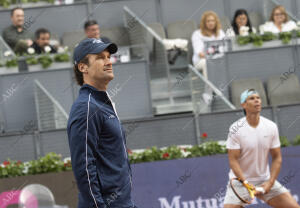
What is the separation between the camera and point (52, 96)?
11.9 meters

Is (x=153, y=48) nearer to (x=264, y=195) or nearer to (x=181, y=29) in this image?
(x=181, y=29)

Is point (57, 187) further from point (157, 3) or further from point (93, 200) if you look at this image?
point (157, 3)

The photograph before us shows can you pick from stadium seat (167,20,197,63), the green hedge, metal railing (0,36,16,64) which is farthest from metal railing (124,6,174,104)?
the green hedge

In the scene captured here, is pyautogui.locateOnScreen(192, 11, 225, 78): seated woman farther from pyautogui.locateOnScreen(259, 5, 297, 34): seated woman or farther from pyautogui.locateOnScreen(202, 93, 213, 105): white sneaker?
pyautogui.locateOnScreen(259, 5, 297, 34): seated woman

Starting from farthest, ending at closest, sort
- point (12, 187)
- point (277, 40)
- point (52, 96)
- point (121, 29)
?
point (121, 29) < point (277, 40) < point (52, 96) < point (12, 187)

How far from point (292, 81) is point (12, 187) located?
5.44m

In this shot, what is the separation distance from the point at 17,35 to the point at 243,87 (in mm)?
4262

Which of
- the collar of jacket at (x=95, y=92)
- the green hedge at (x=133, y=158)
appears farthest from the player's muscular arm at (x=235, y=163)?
the collar of jacket at (x=95, y=92)

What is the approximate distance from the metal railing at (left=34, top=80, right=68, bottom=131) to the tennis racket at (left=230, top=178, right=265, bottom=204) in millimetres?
4122

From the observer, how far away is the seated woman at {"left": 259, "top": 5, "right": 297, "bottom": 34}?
1274 cm

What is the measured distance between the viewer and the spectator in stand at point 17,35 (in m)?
12.3

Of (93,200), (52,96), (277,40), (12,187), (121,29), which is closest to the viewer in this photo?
(93,200)

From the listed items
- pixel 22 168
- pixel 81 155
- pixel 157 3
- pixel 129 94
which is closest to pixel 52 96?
pixel 129 94

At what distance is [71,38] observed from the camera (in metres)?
13.2
